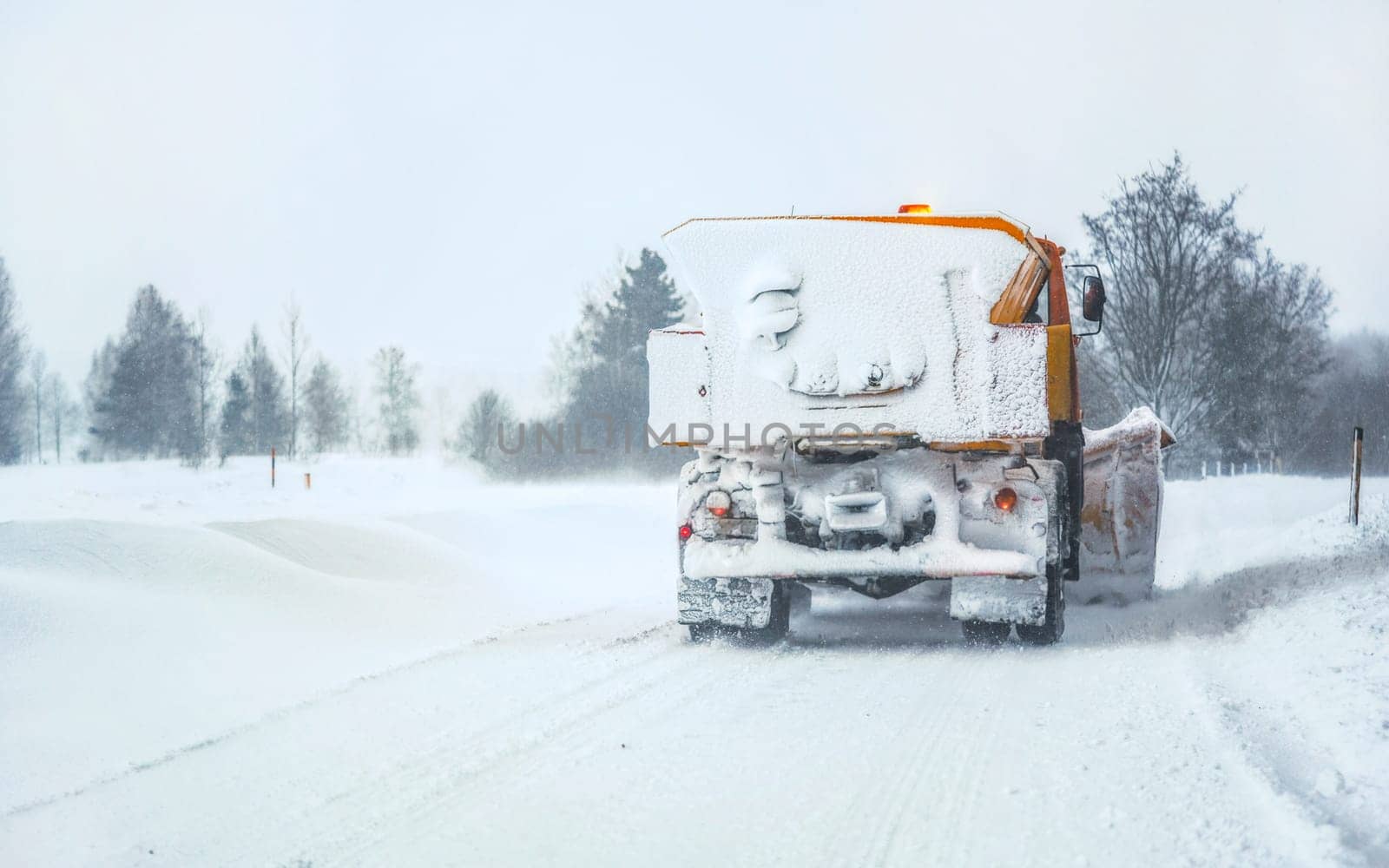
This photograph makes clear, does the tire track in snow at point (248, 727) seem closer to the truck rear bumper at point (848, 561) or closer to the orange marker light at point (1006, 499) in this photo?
the truck rear bumper at point (848, 561)

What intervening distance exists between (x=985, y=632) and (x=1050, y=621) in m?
0.44

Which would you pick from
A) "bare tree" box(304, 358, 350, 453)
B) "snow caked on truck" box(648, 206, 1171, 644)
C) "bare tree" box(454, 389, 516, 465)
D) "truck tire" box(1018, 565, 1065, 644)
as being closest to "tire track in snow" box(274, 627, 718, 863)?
"snow caked on truck" box(648, 206, 1171, 644)

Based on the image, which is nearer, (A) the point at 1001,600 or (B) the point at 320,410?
(A) the point at 1001,600

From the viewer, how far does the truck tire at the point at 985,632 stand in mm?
7645

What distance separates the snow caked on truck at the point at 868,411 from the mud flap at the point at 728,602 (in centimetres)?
1

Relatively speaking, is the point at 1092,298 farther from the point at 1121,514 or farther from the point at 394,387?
the point at 394,387

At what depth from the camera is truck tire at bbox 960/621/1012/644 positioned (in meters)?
7.64

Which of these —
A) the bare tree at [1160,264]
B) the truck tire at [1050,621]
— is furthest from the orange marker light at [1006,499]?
the bare tree at [1160,264]

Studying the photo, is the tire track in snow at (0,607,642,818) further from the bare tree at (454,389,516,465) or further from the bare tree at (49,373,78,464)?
the bare tree at (49,373,78,464)

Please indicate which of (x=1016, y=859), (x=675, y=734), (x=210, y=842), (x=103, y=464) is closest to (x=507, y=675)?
(x=675, y=734)

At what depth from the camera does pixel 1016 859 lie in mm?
3342

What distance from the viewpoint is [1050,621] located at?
7.54m

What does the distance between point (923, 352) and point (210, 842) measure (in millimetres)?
5047

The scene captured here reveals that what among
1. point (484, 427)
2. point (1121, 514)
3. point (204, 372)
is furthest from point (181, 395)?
point (1121, 514)
